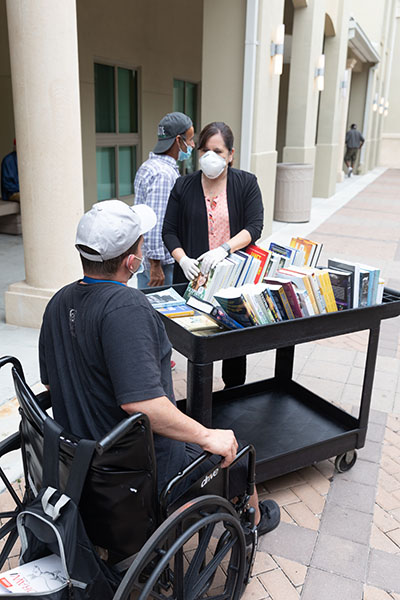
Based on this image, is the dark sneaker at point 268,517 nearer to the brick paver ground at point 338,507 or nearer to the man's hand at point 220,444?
the brick paver ground at point 338,507

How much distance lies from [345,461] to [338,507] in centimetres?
34

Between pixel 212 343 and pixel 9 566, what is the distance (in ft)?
4.33

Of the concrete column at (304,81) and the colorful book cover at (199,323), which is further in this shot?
the concrete column at (304,81)

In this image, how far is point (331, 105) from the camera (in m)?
14.7

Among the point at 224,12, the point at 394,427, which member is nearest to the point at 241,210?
the point at 394,427

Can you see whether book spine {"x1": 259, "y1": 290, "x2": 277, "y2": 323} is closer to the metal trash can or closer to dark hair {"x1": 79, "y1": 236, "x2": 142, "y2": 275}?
dark hair {"x1": 79, "y1": 236, "x2": 142, "y2": 275}

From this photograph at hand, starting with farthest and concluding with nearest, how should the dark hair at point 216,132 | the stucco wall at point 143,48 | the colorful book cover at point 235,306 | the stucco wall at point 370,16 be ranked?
1. the stucco wall at point 370,16
2. the stucco wall at point 143,48
3. the dark hair at point 216,132
4. the colorful book cover at point 235,306

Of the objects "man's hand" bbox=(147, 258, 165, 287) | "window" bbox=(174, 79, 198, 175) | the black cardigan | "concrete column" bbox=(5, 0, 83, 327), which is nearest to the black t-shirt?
the black cardigan

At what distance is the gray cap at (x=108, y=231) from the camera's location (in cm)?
177

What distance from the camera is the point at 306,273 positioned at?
8.91ft

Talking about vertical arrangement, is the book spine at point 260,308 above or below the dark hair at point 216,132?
below

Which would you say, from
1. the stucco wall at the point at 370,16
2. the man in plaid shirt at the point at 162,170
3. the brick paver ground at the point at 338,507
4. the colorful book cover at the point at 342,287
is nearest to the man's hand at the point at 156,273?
the man in plaid shirt at the point at 162,170

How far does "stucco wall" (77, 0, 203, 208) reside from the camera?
31.9ft

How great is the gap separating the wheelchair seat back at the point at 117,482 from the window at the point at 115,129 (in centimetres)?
964
